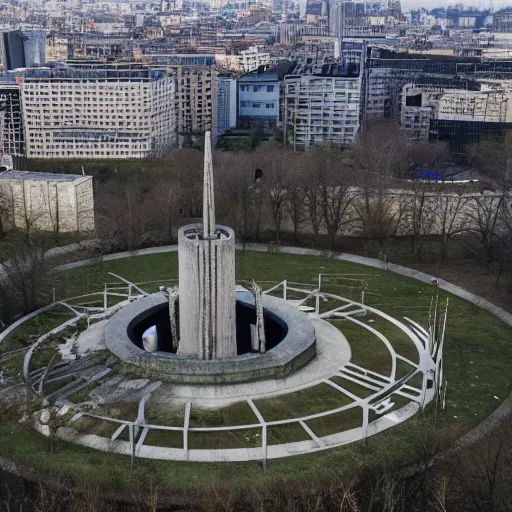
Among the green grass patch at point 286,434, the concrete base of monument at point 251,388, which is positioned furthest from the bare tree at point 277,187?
the green grass patch at point 286,434

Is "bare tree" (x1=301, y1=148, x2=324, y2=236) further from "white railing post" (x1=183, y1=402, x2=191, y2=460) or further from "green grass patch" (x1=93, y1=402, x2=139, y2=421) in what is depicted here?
"green grass patch" (x1=93, y1=402, x2=139, y2=421)

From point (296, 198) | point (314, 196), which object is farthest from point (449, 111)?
point (296, 198)

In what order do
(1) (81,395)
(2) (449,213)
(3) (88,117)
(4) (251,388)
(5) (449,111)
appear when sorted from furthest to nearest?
(5) (449,111) < (3) (88,117) < (2) (449,213) < (4) (251,388) < (1) (81,395)

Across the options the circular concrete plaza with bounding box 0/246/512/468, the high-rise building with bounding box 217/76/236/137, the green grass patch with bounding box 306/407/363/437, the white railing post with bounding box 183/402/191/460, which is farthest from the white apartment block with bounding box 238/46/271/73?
the green grass patch with bounding box 306/407/363/437

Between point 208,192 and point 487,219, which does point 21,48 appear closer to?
point 487,219

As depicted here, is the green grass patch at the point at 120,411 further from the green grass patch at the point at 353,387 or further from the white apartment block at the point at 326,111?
the white apartment block at the point at 326,111

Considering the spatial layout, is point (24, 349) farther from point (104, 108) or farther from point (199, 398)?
point (104, 108)
